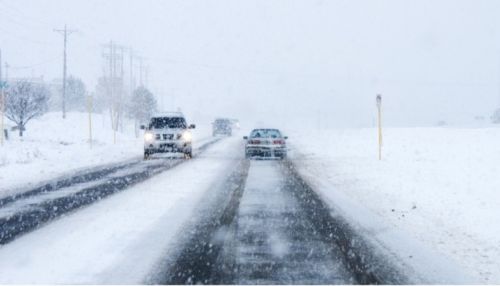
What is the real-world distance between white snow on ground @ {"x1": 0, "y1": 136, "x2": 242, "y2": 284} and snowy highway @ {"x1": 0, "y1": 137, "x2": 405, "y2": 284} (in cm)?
1

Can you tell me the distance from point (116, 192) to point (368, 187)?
A: 6.26 meters

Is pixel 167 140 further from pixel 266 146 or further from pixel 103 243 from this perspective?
pixel 103 243

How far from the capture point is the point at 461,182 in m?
15.5

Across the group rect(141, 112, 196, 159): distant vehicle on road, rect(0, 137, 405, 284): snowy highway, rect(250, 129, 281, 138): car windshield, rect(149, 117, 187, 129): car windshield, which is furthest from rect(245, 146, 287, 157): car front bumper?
rect(0, 137, 405, 284): snowy highway

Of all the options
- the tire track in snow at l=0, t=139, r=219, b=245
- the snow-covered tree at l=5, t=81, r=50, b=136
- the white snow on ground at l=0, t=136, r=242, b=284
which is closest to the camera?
the white snow on ground at l=0, t=136, r=242, b=284

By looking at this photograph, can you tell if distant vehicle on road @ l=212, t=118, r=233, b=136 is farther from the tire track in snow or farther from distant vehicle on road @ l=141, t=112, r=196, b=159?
the tire track in snow

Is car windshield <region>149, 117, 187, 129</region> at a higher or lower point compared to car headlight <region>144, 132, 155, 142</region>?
higher

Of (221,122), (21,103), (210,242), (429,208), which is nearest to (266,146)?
(429,208)

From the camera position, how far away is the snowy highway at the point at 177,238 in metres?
6.18

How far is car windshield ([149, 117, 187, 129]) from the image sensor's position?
28.8 metres

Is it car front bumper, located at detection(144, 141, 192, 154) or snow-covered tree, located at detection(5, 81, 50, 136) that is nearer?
car front bumper, located at detection(144, 141, 192, 154)

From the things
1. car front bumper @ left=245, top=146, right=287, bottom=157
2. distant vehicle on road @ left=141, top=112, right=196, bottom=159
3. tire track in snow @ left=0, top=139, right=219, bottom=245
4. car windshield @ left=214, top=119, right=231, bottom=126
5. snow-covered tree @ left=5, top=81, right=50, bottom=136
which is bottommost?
tire track in snow @ left=0, top=139, right=219, bottom=245

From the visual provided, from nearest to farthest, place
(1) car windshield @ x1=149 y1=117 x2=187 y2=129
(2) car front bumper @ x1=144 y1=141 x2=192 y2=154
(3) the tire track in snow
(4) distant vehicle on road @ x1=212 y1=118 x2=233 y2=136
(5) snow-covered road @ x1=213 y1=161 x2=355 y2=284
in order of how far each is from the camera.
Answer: (5) snow-covered road @ x1=213 y1=161 x2=355 y2=284, (3) the tire track in snow, (2) car front bumper @ x1=144 y1=141 x2=192 y2=154, (1) car windshield @ x1=149 y1=117 x2=187 y2=129, (4) distant vehicle on road @ x1=212 y1=118 x2=233 y2=136

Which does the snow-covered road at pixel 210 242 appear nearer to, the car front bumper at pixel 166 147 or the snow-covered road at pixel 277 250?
the snow-covered road at pixel 277 250
